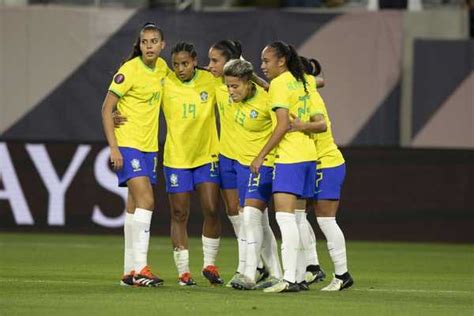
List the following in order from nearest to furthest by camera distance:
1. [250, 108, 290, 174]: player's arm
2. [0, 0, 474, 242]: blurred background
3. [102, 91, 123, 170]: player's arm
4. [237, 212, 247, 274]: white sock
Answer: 1. [250, 108, 290, 174]: player's arm
2. [102, 91, 123, 170]: player's arm
3. [237, 212, 247, 274]: white sock
4. [0, 0, 474, 242]: blurred background

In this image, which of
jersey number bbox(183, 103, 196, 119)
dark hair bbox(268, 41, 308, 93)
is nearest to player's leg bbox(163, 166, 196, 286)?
jersey number bbox(183, 103, 196, 119)

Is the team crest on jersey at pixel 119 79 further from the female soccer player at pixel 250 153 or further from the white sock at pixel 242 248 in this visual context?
the white sock at pixel 242 248

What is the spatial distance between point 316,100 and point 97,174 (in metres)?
7.84

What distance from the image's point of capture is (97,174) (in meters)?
19.5

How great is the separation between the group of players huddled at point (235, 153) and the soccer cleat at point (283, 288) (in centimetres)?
1

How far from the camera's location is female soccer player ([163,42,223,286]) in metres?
12.7

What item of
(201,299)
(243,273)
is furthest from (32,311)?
(243,273)

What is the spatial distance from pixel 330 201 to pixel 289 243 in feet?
2.52

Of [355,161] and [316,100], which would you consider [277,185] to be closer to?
[316,100]

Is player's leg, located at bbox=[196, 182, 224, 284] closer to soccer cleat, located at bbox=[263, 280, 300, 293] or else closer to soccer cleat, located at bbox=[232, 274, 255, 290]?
soccer cleat, located at bbox=[232, 274, 255, 290]

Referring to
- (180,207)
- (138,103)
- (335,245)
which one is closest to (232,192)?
(180,207)

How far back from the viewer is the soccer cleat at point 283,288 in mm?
11906

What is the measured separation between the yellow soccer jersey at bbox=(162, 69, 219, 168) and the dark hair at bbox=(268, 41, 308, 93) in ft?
3.36

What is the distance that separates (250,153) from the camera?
12469 mm
